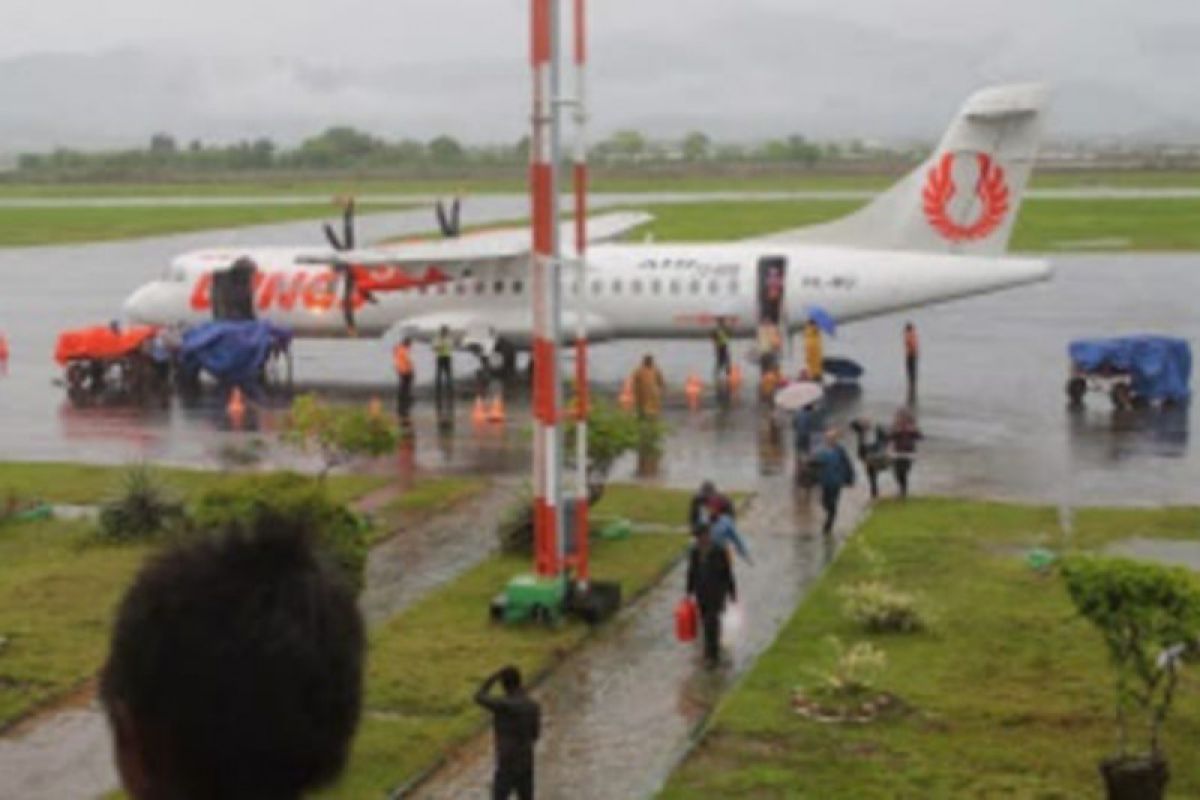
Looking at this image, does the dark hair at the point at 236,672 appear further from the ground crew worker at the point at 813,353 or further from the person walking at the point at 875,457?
the ground crew worker at the point at 813,353

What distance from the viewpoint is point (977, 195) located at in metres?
36.1

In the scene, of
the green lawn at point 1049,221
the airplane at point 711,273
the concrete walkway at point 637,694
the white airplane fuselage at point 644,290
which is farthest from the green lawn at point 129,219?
the concrete walkway at point 637,694

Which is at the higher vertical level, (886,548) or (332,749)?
(332,749)

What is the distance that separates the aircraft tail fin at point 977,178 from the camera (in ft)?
118

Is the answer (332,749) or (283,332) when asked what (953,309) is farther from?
(332,749)

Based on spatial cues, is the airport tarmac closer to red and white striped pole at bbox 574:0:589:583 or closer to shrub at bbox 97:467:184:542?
shrub at bbox 97:467:184:542


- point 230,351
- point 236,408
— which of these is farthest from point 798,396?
point 230,351

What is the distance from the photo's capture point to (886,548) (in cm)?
2166

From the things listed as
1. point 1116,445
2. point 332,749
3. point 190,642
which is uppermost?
point 190,642

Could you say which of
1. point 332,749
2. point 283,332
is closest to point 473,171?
point 283,332

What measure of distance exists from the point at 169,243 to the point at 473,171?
98.4m

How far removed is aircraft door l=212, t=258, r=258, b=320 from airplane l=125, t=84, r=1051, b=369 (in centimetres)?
3

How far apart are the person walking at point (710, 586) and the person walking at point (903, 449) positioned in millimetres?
7940

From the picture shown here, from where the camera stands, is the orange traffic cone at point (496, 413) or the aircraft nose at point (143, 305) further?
the aircraft nose at point (143, 305)
